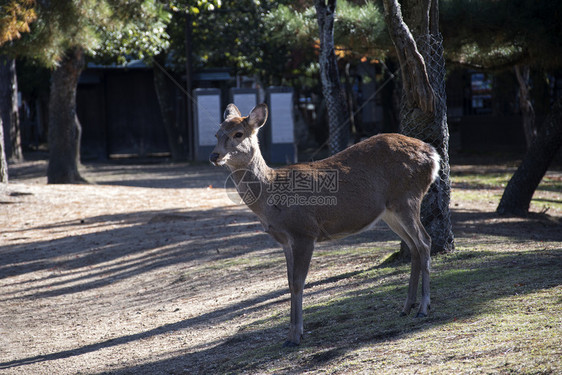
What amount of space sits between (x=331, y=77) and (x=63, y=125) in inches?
291

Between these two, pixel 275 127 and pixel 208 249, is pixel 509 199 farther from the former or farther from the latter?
pixel 275 127

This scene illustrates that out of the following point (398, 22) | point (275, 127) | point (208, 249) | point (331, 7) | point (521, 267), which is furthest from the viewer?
point (275, 127)

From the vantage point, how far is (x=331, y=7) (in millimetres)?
12078

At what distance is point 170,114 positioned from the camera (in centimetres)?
2497

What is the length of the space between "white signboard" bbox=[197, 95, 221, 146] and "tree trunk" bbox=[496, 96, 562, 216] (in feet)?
39.4

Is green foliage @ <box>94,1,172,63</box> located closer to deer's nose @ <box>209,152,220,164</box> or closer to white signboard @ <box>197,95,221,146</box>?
white signboard @ <box>197,95,221,146</box>

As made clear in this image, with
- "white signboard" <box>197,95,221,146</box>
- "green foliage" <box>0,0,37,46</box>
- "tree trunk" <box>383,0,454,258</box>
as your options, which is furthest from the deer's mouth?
"white signboard" <box>197,95,221,146</box>

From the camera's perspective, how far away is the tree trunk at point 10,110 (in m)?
22.9

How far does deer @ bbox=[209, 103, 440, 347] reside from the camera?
5.13 meters

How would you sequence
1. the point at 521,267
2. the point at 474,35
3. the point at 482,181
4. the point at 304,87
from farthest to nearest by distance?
1. the point at 304,87
2. the point at 482,181
3. the point at 474,35
4. the point at 521,267

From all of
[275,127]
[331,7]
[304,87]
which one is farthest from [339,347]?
[304,87]

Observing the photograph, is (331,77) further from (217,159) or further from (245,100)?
(217,159)

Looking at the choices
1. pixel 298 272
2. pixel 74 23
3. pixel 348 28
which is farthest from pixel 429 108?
pixel 74 23

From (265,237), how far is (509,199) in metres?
4.49
